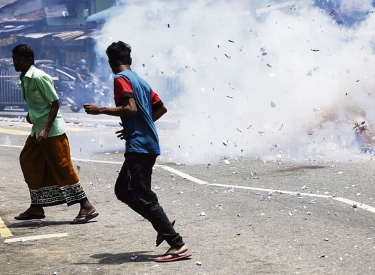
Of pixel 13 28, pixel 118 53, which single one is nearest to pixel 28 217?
pixel 118 53

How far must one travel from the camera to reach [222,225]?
7.57 meters

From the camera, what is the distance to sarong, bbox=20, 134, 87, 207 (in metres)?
7.89

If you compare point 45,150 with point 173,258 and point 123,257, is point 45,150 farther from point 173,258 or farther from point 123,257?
point 173,258

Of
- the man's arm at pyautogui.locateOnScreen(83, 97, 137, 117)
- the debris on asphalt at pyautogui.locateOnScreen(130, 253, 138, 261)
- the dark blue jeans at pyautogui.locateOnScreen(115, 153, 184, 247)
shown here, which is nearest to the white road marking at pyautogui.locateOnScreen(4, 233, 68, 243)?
the debris on asphalt at pyautogui.locateOnScreen(130, 253, 138, 261)

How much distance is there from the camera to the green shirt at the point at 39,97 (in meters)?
7.80

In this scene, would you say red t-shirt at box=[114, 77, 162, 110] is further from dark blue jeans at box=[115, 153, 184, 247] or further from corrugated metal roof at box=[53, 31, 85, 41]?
corrugated metal roof at box=[53, 31, 85, 41]

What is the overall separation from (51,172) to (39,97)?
717 millimetres

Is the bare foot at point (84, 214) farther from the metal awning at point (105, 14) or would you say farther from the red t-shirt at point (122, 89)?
the metal awning at point (105, 14)

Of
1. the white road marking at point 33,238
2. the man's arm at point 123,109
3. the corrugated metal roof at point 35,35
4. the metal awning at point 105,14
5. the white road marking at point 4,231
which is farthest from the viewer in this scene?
the corrugated metal roof at point 35,35

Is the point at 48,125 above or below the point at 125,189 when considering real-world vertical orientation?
above

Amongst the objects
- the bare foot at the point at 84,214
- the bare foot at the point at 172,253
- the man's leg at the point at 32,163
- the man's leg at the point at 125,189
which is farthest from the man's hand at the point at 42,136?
the bare foot at the point at 172,253

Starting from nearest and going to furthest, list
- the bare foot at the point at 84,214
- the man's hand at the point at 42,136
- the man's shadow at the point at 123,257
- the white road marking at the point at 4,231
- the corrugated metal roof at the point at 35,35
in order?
the man's shadow at the point at 123,257, the white road marking at the point at 4,231, the man's hand at the point at 42,136, the bare foot at the point at 84,214, the corrugated metal roof at the point at 35,35

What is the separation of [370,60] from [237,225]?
8.14 metres

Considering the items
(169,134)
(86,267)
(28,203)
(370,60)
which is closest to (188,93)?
(169,134)
